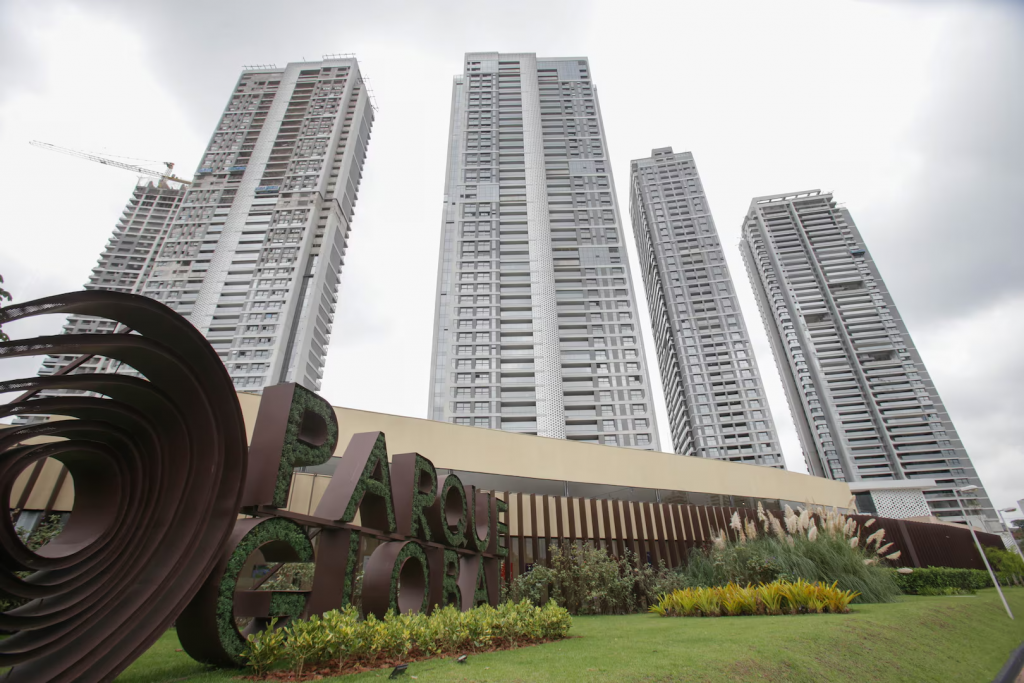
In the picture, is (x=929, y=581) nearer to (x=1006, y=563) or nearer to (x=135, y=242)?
(x=1006, y=563)

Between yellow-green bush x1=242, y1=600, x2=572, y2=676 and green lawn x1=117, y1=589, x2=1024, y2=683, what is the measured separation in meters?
0.34

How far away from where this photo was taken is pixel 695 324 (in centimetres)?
9688

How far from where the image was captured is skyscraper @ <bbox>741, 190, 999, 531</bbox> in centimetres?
8538

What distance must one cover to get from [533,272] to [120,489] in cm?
6668

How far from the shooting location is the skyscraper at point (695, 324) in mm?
85312

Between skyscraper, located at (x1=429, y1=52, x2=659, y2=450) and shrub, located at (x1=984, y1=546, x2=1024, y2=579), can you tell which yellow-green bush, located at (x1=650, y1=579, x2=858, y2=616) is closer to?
shrub, located at (x1=984, y1=546, x2=1024, y2=579)

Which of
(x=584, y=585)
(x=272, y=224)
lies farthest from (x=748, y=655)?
(x=272, y=224)

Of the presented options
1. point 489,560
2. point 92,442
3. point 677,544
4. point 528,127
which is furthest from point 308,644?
point 528,127

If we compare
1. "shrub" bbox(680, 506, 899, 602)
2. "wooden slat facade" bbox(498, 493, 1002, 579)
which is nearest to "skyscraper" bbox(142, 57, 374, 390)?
"wooden slat facade" bbox(498, 493, 1002, 579)

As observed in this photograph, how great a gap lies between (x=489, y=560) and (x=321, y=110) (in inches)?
4140

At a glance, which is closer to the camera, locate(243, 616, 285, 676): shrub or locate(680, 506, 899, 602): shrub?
locate(243, 616, 285, 676): shrub

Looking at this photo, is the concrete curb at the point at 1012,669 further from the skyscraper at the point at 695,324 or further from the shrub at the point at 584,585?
the skyscraper at the point at 695,324

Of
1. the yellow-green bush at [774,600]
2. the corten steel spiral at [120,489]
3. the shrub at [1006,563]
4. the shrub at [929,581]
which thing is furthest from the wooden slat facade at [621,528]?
the corten steel spiral at [120,489]

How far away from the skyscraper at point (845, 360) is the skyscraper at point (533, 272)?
51.6 m
